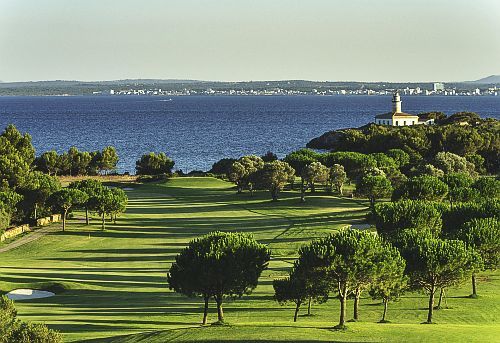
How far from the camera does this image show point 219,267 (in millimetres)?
38094

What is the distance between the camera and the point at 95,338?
35656mm

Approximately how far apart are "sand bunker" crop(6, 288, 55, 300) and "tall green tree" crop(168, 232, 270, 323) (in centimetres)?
1140

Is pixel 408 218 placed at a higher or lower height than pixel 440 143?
lower

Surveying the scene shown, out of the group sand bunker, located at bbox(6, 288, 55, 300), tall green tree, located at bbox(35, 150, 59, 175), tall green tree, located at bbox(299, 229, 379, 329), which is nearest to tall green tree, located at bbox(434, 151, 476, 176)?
sand bunker, located at bbox(6, 288, 55, 300)

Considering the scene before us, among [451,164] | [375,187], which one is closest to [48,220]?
[375,187]

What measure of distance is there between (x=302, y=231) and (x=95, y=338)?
116 ft

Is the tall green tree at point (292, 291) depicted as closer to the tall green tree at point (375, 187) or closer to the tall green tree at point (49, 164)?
the tall green tree at point (375, 187)

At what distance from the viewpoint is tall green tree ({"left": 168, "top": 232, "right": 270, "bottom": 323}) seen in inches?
1502

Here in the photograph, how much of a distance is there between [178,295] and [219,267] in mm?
9299

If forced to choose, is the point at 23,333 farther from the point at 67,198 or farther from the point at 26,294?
Answer: the point at 67,198

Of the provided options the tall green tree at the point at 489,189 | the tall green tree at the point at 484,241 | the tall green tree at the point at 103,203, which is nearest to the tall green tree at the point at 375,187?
the tall green tree at the point at 489,189

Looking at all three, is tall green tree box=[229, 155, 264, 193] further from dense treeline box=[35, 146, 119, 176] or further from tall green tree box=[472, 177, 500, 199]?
dense treeline box=[35, 146, 119, 176]

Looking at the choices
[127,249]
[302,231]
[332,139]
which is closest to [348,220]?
[302,231]

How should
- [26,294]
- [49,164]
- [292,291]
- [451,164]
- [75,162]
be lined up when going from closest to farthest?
[292,291], [26,294], [451,164], [49,164], [75,162]
